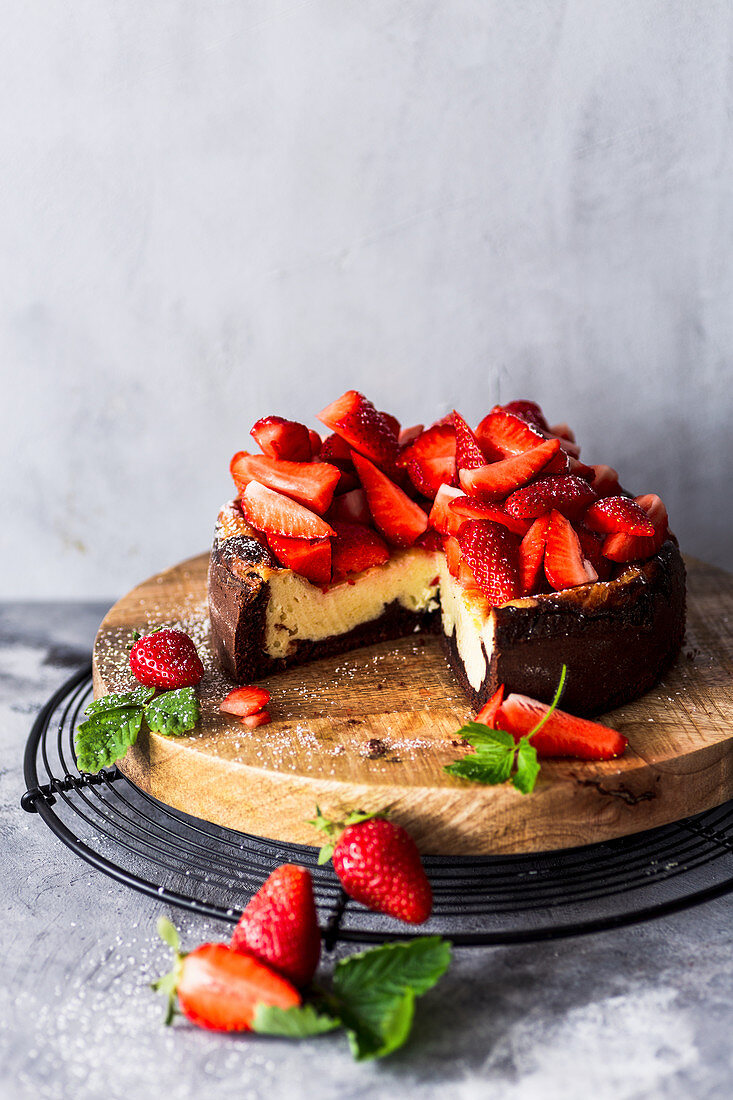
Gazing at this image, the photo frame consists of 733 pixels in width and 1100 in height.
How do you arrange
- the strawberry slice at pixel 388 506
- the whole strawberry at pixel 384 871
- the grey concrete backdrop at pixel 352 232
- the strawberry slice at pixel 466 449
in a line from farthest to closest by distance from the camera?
the grey concrete backdrop at pixel 352 232 < the strawberry slice at pixel 388 506 < the strawberry slice at pixel 466 449 < the whole strawberry at pixel 384 871

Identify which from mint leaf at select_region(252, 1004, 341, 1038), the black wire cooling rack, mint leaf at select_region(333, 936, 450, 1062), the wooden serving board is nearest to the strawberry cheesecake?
the wooden serving board

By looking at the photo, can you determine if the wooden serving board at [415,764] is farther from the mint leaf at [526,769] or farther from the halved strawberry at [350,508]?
the halved strawberry at [350,508]

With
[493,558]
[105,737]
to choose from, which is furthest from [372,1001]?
[493,558]

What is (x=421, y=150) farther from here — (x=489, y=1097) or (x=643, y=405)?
(x=489, y=1097)

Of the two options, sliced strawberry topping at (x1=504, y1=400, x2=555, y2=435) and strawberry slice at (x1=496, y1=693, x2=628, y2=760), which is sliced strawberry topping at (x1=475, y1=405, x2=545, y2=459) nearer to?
sliced strawberry topping at (x1=504, y1=400, x2=555, y2=435)

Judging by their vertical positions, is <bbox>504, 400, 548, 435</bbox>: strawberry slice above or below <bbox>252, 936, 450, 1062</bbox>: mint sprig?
above

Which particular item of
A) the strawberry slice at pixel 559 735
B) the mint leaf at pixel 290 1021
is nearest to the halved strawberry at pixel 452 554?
the strawberry slice at pixel 559 735

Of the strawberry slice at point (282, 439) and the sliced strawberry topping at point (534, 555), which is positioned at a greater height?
the strawberry slice at point (282, 439)
